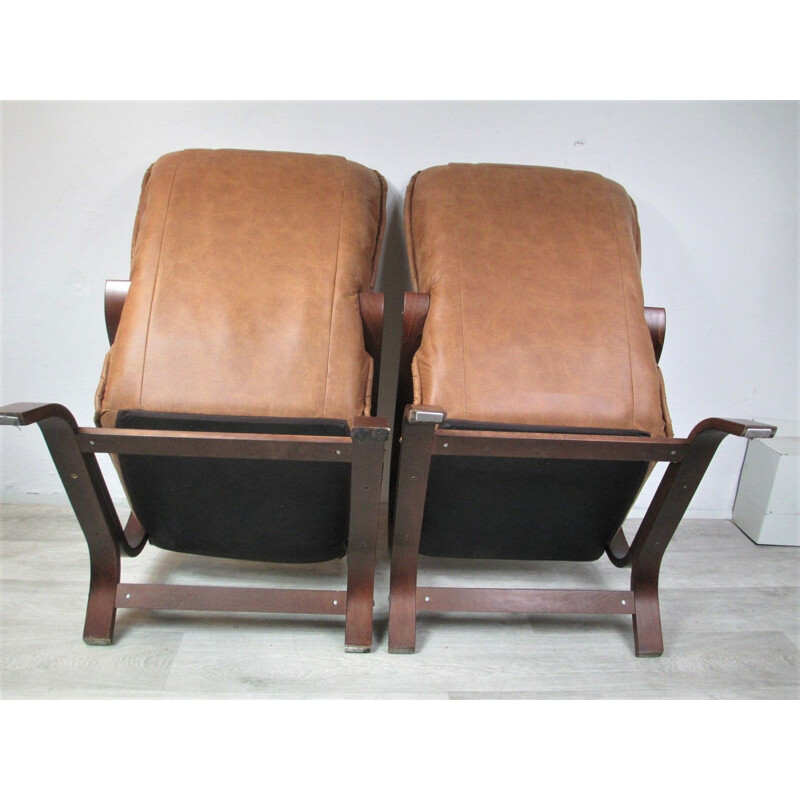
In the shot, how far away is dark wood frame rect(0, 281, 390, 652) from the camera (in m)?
1.03

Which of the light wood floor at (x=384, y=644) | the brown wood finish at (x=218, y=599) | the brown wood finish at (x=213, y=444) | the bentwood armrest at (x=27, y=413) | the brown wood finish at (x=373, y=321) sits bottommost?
the light wood floor at (x=384, y=644)

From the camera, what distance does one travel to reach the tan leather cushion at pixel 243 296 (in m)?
1.17

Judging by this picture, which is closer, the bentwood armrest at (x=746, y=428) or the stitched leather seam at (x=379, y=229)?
the bentwood armrest at (x=746, y=428)

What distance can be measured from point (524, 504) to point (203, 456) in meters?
0.64

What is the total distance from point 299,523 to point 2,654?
66 centimetres

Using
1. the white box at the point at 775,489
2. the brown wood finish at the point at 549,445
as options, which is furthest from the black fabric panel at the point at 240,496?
the white box at the point at 775,489

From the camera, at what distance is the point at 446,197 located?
1.32 metres

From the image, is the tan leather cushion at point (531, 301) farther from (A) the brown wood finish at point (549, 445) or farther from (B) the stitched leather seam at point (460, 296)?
(A) the brown wood finish at point (549, 445)

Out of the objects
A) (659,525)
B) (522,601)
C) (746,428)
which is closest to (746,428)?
(746,428)

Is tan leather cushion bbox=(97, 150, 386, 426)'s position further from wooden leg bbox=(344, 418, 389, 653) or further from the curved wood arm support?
the curved wood arm support

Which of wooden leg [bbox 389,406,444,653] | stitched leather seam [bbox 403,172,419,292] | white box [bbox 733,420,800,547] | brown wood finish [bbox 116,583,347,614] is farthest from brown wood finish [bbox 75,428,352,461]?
white box [bbox 733,420,800,547]

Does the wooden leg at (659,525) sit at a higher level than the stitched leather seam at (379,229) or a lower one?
lower

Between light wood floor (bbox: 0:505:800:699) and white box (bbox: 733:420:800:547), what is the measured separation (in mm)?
197

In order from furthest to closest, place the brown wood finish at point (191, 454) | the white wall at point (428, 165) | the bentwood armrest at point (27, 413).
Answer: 1. the white wall at point (428, 165)
2. the brown wood finish at point (191, 454)
3. the bentwood armrest at point (27, 413)
